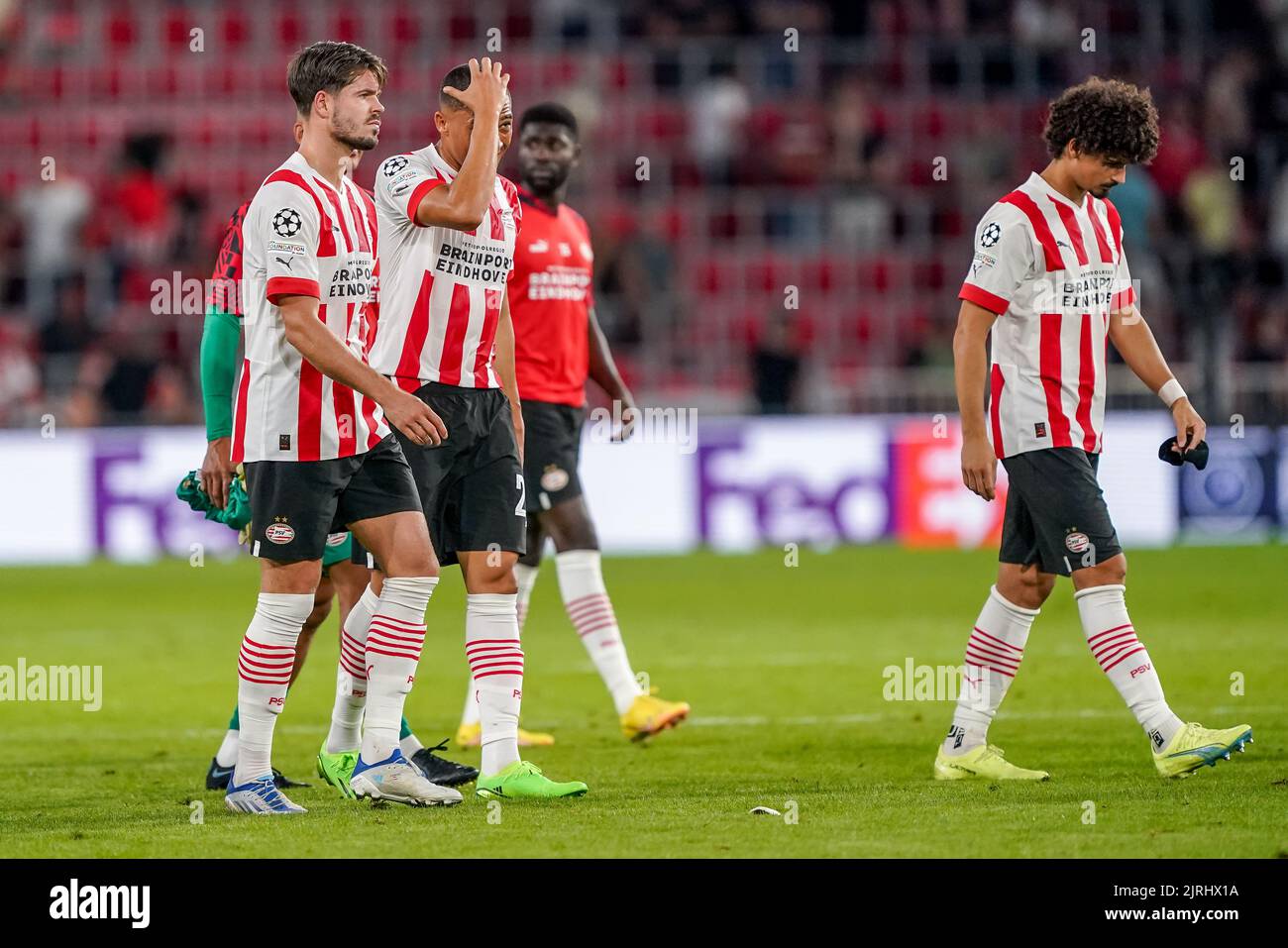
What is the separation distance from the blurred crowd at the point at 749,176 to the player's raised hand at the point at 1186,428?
10369mm

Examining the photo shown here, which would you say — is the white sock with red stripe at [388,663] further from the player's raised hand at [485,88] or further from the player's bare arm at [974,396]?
the player's bare arm at [974,396]

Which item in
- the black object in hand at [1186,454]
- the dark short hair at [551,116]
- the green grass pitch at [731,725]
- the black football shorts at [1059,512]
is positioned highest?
the dark short hair at [551,116]

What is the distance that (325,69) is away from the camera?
20.2 feet

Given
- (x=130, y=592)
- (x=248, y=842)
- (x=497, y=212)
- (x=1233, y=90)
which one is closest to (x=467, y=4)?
(x=1233, y=90)

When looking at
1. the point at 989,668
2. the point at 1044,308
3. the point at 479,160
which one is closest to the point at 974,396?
the point at 1044,308

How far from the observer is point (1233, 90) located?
21.1m

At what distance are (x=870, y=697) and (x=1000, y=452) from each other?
272 cm

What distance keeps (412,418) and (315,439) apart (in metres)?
0.42

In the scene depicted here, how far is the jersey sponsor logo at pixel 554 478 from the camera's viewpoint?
331 inches

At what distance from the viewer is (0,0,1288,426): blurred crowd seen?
1925 cm

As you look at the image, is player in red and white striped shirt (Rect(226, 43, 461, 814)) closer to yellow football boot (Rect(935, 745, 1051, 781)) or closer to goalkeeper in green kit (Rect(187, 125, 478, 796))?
goalkeeper in green kit (Rect(187, 125, 478, 796))

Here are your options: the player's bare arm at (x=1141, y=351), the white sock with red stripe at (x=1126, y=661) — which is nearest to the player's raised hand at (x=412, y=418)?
the white sock with red stripe at (x=1126, y=661)

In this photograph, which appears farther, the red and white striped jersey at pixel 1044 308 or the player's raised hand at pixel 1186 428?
the player's raised hand at pixel 1186 428
